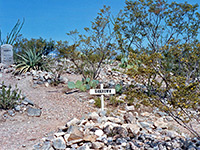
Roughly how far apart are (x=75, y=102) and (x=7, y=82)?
425 cm

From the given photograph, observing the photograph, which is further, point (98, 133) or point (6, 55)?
point (6, 55)

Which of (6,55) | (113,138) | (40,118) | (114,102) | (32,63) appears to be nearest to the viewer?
(113,138)

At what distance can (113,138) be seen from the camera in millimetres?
4652

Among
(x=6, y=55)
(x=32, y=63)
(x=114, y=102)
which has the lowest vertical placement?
(x=114, y=102)

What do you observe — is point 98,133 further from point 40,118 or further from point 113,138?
point 40,118

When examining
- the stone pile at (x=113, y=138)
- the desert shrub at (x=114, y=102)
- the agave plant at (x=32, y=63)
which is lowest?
the stone pile at (x=113, y=138)

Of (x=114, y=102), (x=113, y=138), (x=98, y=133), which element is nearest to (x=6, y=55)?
(x=114, y=102)

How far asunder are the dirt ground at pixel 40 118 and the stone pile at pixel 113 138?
1.99 ft

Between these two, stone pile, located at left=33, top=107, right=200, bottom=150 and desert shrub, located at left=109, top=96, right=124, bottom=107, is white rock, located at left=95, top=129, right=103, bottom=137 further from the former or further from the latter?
desert shrub, located at left=109, top=96, right=124, bottom=107

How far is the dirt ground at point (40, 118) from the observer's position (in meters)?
5.25

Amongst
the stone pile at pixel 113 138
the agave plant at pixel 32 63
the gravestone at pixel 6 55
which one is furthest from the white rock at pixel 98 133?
the gravestone at pixel 6 55

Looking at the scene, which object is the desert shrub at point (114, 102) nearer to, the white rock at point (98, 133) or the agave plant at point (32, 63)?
the white rock at point (98, 133)

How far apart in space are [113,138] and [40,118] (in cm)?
304

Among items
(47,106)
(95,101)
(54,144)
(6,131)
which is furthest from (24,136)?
(95,101)
